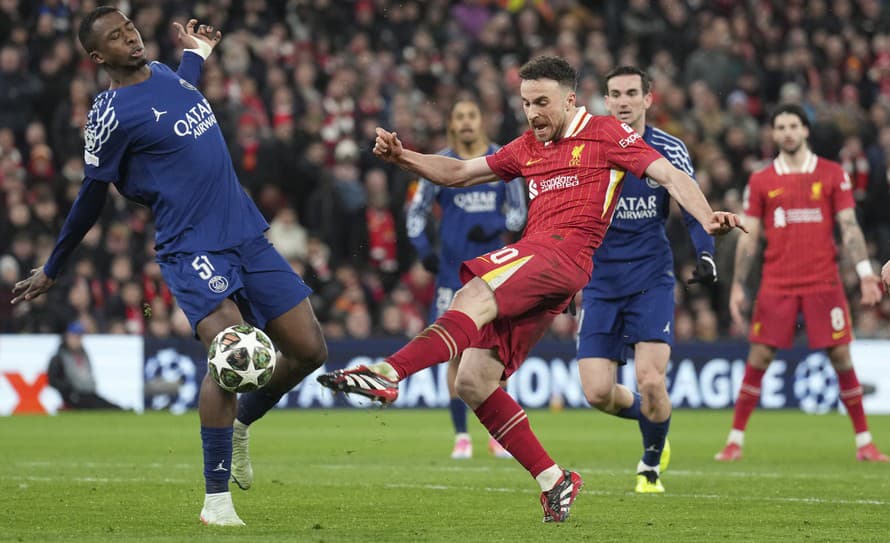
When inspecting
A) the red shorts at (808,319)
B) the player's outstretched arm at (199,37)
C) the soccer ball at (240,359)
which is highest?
the player's outstretched arm at (199,37)

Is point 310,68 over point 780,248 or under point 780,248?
over

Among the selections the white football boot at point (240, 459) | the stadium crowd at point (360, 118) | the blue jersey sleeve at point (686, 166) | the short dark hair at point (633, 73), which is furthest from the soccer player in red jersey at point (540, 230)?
the stadium crowd at point (360, 118)

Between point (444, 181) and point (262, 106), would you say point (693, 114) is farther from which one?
point (444, 181)

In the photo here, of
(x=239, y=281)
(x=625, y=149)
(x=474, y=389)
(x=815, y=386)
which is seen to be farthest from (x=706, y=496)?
(x=815, y=386)

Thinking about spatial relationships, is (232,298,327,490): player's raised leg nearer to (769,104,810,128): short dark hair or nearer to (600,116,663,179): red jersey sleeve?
(600,116,663,179): red jersey sleeve

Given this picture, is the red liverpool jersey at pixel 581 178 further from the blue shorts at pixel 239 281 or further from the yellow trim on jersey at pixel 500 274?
the blue shorts at pixel 239 281

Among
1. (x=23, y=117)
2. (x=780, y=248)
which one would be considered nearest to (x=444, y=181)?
(x=780, y=248)

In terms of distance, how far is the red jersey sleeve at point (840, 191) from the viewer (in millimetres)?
13000

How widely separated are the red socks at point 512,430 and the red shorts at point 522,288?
162mm

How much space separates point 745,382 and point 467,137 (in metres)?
3.25

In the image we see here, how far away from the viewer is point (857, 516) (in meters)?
8.30

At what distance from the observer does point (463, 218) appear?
1350cm

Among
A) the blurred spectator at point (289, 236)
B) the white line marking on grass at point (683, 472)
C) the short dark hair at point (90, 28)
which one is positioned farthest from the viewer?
the blurred spectator at point (289, 236)

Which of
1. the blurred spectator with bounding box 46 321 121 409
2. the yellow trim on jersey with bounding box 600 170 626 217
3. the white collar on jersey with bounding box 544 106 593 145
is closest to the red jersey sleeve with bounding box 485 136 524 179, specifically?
the white collar on jersey with bounding box 544 106 593 145
